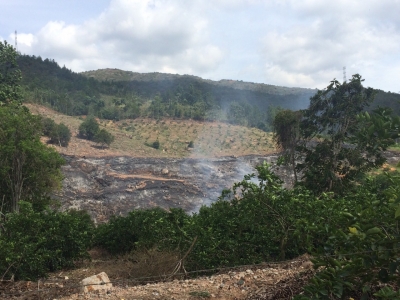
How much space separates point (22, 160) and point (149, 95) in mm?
55747

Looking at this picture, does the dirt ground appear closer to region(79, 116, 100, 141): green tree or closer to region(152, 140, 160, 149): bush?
region(79, 116, 100, 141): green tree

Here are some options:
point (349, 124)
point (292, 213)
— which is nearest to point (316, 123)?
point (349, 124)

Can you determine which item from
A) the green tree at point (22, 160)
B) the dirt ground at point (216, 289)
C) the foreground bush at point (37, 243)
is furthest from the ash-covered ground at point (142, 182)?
the dirt ground at point (216, 289)

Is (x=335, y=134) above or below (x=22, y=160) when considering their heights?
above

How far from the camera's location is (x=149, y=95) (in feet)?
225

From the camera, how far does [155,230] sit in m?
8.52

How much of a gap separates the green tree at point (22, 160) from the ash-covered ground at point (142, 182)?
28.4 ft

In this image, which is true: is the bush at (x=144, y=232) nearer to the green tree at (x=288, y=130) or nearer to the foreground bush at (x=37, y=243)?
the foreground bush at (x=37, y=243)

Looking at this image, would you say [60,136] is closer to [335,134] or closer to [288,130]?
[288,130]

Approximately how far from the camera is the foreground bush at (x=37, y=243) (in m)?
7.76

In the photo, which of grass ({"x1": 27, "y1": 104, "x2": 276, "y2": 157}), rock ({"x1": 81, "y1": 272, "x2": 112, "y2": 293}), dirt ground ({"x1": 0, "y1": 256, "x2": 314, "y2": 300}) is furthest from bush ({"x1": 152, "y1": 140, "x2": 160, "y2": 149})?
dirt ground ({"x1": 0, "y1": 256, "x2": 314, "y2": 300})

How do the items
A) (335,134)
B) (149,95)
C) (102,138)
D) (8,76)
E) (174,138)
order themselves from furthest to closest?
1. (149,95)
2. (174,138)
3. (102,138)
4. (8,76)
5. (335,134)

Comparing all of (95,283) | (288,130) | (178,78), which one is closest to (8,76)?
(288,130)

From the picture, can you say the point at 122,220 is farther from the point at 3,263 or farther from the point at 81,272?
the point at 3,263
